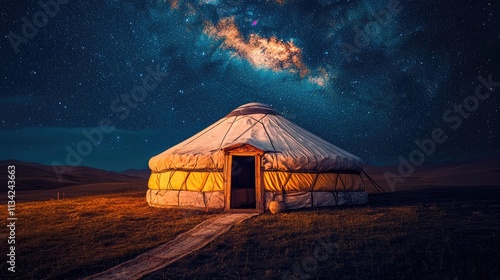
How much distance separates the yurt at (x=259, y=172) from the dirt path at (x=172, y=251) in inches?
72.2

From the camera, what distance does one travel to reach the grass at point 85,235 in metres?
4.85

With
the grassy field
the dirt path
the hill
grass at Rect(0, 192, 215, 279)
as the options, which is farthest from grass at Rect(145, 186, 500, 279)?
the hill

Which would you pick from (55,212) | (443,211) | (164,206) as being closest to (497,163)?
(443,211)

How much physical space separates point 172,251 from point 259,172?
4.65 meters

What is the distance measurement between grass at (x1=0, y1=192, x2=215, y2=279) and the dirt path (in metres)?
0.21

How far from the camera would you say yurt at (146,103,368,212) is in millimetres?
9906

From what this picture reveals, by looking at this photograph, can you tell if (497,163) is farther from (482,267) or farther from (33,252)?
(33,252)

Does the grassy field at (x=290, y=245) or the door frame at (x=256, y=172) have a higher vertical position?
the door frame at (x=256, y=172)

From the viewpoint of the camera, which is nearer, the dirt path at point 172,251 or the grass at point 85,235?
the dirt path at point 172,251

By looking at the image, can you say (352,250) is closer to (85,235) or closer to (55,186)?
(85,235)

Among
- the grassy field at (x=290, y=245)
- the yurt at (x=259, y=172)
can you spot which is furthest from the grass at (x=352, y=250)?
the yurt at (x=259, y=172)

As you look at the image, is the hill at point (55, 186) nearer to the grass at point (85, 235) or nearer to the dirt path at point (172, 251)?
the grass at point (85, 235)

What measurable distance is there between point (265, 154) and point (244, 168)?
4071 millimetres

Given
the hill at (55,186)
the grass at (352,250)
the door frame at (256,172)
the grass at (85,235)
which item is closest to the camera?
the grass at (352,250)
